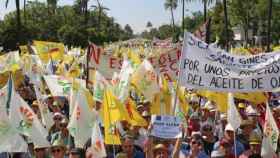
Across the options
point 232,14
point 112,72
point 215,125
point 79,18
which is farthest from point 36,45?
point 79,18

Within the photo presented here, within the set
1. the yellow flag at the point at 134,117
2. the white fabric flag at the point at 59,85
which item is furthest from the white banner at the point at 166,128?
the white fabric flag at the point at 59,85

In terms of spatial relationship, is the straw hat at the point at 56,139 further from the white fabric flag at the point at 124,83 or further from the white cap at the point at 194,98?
the white cap at the point at 194,98

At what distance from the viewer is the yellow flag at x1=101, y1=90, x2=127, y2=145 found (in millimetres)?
9758

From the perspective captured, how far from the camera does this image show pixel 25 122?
960 cm

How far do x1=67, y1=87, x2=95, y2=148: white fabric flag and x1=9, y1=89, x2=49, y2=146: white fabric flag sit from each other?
2.17 feet

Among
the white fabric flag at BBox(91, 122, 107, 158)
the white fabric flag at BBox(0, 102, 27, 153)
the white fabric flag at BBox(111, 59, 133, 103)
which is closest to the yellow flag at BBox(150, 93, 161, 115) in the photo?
the white fabric flag at BBox(111, 59, 133, 103)

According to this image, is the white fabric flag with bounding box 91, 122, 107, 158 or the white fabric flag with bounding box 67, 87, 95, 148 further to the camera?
the white fabric flag with bounding box 67, 87, 95, 148

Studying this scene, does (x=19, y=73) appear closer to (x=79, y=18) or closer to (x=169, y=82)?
(x=169, y=82)

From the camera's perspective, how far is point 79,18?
292 feet

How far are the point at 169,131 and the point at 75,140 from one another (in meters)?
1.70

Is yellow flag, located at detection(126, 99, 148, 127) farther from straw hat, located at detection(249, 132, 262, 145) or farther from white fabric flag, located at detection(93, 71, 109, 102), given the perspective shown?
straw hat, located at detection(249, 132, 262, 145)

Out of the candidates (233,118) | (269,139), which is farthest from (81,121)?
(269,139)

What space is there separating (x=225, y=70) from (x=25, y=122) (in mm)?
2885

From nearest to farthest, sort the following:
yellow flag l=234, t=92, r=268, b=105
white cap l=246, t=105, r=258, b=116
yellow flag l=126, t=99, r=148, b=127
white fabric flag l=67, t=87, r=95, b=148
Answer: white fabric flag l=67, t=87, r=95, b=148
yellow flag l=126, t=99, r=148, b=127
white cap l=246, t=105, r=258, b=116
yellow flag l=234, t=92, r=268, b=105
